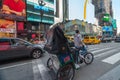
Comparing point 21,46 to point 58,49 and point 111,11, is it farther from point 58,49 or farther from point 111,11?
point 111,11

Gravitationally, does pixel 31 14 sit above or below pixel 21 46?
above

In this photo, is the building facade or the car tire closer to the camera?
the car tire

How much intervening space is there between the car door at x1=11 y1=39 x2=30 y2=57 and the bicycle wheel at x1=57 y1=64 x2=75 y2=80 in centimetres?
472

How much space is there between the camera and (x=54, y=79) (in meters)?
5.84

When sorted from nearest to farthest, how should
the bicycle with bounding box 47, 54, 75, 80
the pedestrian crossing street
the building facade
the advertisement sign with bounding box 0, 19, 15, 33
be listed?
the bicycle with bounding box 47, 54, 75, 80 < the pedestrian crossing street < the advertisement sign with bounding box 0, 19, 15, 33 < the building facade

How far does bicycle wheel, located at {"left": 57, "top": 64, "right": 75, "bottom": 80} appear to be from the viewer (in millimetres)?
5535

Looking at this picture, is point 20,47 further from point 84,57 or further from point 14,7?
point 14,7

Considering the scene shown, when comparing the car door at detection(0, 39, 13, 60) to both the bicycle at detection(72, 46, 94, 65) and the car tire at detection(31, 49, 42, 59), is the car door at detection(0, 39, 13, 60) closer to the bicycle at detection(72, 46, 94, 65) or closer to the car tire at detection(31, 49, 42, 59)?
the car tire at detection(31, 49, 42, 59)

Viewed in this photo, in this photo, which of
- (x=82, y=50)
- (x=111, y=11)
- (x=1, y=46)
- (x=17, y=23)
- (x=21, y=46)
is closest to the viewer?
(x=82, y=50)

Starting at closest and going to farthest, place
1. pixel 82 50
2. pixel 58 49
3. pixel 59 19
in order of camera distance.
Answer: pixel 58 49
pixel 82 50
pixel 59 19

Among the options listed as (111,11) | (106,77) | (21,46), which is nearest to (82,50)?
(106,77)

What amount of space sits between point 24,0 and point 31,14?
3583mm

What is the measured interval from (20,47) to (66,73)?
4.84 m

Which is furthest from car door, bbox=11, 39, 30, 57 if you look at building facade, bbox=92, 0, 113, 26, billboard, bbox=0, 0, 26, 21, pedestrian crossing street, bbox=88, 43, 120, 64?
building facade, bbox=92, 0, 113, 26
